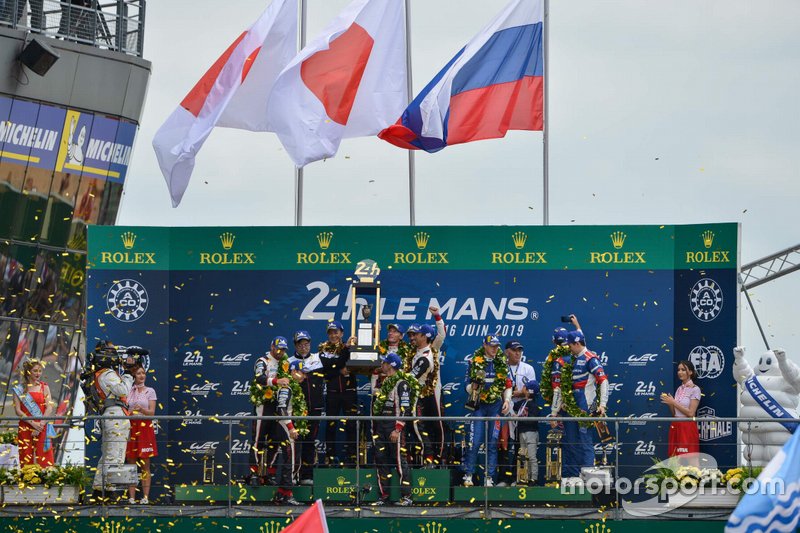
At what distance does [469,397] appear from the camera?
68.8 ft

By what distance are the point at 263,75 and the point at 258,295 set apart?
10.9 ft

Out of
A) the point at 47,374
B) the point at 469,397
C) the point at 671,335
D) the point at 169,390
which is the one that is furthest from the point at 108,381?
the point at 47,374

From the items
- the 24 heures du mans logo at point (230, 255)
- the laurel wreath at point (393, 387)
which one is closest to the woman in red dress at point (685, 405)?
the laurel wreath at point (393, 387)

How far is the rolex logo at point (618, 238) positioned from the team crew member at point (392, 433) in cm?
384

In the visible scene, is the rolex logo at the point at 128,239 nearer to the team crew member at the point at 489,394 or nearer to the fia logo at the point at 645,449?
the team crew member at the point at 489,394

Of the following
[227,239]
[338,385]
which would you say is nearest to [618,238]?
[338,385]

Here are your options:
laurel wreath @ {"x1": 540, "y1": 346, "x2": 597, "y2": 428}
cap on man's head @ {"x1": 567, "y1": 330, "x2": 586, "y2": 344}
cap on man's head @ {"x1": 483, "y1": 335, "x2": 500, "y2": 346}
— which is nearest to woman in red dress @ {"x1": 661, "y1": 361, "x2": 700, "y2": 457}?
laurel wreath @ {"x1": 540, "y1": 346, "x2": 597, "y2": 428}

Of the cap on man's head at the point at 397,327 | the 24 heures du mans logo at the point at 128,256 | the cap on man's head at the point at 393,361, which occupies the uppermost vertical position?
the 24 heures du mans logo at the point at 128,256

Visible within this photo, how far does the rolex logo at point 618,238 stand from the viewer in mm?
22547

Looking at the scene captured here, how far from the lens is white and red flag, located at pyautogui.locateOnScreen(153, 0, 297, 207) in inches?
904

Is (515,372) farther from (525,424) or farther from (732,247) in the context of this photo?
(732,247)

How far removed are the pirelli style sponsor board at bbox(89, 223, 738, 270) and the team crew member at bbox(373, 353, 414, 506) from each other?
104 inches

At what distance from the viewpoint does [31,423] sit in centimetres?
2133

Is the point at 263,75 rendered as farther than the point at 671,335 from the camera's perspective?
Yes
